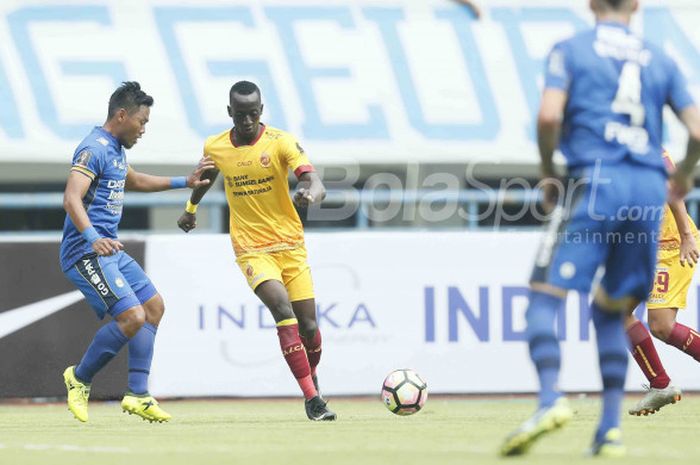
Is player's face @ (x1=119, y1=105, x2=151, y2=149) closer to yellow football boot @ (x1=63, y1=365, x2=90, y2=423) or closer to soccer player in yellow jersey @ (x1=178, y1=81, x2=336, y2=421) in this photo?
soccer player in yellow jersey @ (x1=178, y1=81, x2=336, y2=421)

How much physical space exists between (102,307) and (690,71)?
8.84 m

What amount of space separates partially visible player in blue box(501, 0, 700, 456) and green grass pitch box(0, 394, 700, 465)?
1.83 feet

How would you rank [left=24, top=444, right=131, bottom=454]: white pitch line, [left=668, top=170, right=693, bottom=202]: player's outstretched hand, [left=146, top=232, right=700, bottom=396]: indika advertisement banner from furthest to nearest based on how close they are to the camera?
1. [left=146, top=232, right=700, bottom=396]: indika advertisement banner
2. [left=24, top=444, right=131, bottom=454]: white pitch line
3. [left=668, top=170, right=693, bottom=202]: player's outstretched hand

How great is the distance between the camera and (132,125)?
10.2m

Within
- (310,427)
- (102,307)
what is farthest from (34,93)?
(310,427)

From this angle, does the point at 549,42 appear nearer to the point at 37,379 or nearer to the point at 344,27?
the point at 344,27

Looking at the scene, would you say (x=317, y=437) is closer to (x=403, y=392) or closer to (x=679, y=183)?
(x=403, y=392)

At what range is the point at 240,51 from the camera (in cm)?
1681

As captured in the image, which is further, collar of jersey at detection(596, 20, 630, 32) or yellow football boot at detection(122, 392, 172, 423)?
yellow football boot at detection(122, 392, 172, 423)

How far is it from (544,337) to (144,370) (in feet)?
14.5

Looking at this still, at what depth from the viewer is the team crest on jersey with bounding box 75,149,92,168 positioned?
32.5 ft

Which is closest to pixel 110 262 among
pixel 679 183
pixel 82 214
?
pixel 82 214

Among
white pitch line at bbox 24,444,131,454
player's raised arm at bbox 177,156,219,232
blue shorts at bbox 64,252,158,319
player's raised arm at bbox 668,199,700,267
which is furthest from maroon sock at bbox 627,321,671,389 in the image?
white pitch line at bbox 24,444,131,454

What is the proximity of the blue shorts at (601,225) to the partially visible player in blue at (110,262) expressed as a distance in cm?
417
